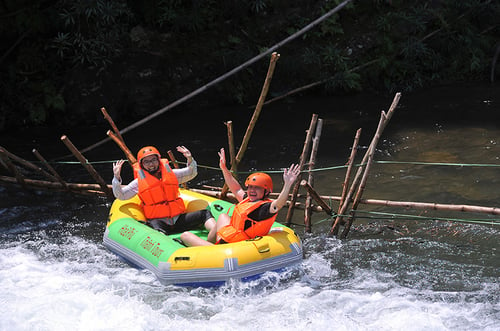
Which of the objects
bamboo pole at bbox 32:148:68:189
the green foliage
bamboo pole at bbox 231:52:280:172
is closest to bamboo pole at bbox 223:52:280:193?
bamboo pole at bbox 231:52:280:172

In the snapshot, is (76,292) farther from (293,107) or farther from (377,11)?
(377,11)

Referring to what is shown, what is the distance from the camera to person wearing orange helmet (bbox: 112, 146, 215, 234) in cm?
716

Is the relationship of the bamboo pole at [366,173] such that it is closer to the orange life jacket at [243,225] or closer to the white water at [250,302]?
the white water at [250,302]

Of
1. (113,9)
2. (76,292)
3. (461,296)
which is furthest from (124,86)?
(461,296)

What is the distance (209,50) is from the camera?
13.0m

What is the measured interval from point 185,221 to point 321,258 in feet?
5.13

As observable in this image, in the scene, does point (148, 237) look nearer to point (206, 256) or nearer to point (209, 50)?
point (206, 256)

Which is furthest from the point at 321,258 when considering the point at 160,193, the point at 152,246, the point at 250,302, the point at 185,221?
the point at 160,193

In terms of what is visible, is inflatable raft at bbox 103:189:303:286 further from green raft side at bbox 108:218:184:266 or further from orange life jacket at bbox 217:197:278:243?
orange life jacket at bbox 217:197:278:243

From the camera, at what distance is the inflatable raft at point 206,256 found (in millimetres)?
6113

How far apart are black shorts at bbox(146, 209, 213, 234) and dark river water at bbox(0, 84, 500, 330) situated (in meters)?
0.60

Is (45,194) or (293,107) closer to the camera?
(45,194)

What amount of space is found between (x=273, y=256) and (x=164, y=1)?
7.92 m

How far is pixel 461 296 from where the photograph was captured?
598 centimetres
